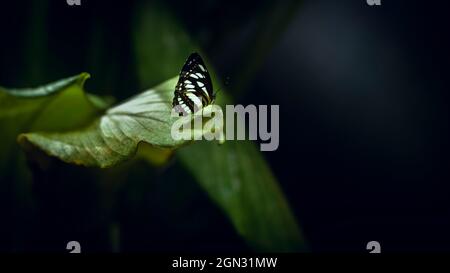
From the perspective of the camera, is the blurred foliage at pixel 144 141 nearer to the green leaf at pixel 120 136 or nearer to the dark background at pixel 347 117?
the green leaf at pixel 120 136

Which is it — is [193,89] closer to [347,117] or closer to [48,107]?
[48,107]

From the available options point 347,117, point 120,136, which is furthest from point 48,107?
point 347,117

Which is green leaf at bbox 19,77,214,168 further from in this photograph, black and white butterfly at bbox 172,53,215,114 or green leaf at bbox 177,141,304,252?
green leaf at bbox 177,141,304,252

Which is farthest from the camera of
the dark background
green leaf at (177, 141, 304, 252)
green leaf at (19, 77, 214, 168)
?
the dark background

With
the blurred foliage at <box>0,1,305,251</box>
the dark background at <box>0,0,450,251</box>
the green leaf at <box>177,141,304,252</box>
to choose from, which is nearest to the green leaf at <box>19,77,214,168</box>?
the blurred foliage at <box>0,1,305,251</box>

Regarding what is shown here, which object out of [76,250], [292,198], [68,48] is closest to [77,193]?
[76,250]

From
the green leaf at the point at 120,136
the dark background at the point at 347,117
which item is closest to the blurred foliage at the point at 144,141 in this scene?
the green leaf at the point at 120,136
